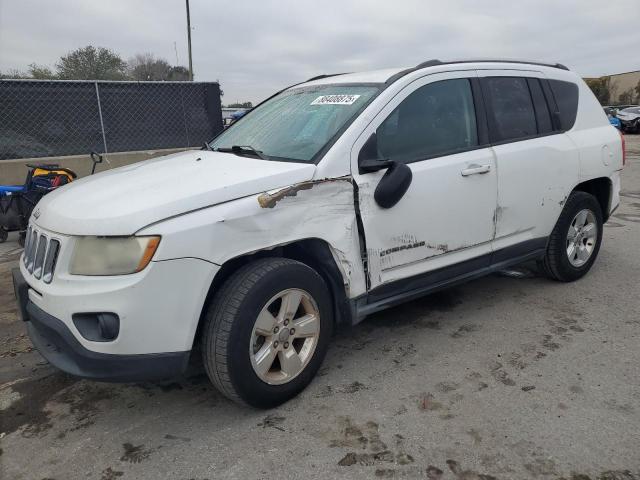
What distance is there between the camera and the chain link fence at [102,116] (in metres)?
7.48

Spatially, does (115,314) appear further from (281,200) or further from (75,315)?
(281,200)

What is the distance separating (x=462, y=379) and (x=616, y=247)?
3591 mm

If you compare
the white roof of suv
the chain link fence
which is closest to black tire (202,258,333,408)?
the white roof of suv

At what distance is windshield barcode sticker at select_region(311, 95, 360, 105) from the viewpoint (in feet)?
10.5

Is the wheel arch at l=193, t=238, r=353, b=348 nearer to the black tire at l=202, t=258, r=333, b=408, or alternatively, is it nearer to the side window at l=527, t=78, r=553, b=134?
the black tire at l=202, t=258, r=333, b=408

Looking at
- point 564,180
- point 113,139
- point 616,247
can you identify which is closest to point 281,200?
point 564,180

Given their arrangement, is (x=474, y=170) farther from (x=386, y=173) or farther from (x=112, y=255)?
(x=112, y=255)

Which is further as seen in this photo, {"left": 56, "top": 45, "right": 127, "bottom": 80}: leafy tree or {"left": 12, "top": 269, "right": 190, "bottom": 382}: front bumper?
{"left": 56, "top": 45, "right": 127, "bottom": 80}: leafy tree

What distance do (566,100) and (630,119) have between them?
23683mm

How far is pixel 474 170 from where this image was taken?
11.1ft

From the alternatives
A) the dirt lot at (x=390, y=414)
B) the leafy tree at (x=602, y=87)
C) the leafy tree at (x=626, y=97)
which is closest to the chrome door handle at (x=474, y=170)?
the dirt lot at (x=390, y=414)

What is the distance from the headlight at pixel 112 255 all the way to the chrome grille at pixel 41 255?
168 mm

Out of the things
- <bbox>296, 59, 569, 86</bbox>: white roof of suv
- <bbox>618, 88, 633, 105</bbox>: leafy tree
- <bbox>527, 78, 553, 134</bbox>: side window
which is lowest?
<bbox>527, 78, 553, 134</bbox>: side window

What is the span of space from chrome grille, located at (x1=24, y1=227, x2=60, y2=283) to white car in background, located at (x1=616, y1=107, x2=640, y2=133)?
27.1m
